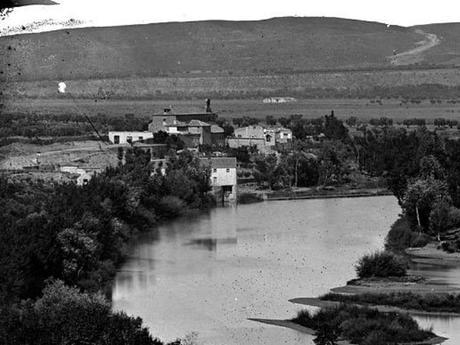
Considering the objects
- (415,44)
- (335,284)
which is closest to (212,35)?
(415,44)

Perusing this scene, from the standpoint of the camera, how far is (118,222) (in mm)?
21156

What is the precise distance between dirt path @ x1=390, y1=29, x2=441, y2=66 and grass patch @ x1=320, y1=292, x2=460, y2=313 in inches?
2399

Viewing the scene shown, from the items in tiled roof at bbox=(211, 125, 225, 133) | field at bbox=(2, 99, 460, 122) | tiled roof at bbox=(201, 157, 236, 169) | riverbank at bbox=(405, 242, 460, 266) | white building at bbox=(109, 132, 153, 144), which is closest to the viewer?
riverbank at bbox=(405, 242, 460, 266)

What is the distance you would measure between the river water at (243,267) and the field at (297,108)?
24.2m

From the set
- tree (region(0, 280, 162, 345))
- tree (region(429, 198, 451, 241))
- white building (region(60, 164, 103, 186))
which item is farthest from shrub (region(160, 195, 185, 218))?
tree (region(0, 280, 162, 345))

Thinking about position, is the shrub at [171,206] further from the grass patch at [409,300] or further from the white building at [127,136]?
the grass patch at [409,300]

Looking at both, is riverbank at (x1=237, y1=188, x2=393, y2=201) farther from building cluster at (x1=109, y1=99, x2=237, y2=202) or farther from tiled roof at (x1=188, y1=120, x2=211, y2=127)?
tiled roof at (x1=188, y1=120, x2=211, y2=127)

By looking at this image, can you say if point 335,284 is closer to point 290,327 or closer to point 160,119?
point 290,327

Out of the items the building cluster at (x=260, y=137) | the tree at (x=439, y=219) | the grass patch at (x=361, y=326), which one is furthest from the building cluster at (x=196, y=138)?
the grass patch at (x=361, y=326)

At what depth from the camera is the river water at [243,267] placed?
14.1 metres

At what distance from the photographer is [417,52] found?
78.9m

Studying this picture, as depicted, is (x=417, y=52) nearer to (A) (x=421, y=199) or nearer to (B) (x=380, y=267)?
(A) (x=421, y=199)

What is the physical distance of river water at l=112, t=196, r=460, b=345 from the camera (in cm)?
1413

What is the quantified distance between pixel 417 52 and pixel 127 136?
151 feet
